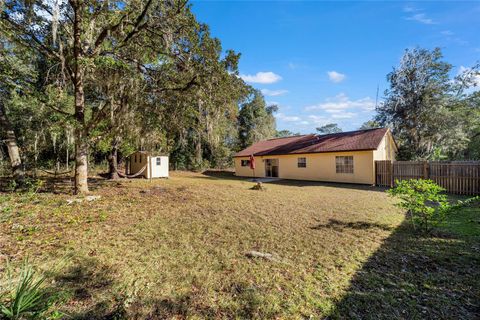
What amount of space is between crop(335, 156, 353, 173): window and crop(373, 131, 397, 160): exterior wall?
1.30 metres

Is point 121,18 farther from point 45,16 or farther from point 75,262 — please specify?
point 75,262

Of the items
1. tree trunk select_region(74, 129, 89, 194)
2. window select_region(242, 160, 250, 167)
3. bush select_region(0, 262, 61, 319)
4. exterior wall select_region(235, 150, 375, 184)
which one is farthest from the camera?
window select_region(242, 160, 250, 167)

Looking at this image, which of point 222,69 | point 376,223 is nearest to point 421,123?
point 376,223

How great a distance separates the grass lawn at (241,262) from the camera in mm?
2375

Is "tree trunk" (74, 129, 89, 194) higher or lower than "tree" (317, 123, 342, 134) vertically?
lower

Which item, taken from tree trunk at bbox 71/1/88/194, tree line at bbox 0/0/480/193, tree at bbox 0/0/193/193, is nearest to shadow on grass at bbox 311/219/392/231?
tree line at bbox 0/0/480/193

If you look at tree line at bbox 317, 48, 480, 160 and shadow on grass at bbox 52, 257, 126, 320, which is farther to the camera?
tree line at bbox 317, 48, 480, 160

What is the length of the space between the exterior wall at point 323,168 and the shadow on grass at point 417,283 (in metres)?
8.37

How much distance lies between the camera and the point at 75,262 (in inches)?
124

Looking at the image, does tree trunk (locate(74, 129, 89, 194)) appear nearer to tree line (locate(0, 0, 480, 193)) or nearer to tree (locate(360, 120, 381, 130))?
tree line (locate(0, 0, 480, 193))

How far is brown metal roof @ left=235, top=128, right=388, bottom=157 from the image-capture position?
499 inches

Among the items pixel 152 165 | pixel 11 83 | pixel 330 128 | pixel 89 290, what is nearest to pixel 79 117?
pixel 11 83

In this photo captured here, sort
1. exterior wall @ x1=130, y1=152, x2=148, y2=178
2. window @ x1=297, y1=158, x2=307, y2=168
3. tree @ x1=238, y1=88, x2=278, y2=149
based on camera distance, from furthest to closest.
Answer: tree @ x1=238, y1=88, x2=278, y2=149, exterior wall @ x1=130, y1=152, x2=148, y2=178, window @ x1=297, y1=158, x2=307, y2=168

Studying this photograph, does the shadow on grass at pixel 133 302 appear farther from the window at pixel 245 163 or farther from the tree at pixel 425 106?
the tree at pixel 425 106
